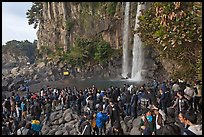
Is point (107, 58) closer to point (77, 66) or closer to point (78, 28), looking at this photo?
point (77, 66)

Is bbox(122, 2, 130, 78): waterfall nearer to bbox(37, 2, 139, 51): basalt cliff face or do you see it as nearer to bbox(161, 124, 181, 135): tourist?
bbox(37, 2, 139, 51): basalt cliff face

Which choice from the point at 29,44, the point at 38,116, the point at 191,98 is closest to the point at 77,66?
the point at 38,116

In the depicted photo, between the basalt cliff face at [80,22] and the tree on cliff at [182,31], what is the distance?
26.1 m

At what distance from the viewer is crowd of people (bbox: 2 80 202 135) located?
327 inches

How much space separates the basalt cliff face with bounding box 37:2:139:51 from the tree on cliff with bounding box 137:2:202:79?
85.8 feet

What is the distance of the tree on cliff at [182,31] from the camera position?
14058mm

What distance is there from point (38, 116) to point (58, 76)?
2994cm

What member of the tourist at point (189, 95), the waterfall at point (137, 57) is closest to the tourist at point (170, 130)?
the tourist at point (189, 95)

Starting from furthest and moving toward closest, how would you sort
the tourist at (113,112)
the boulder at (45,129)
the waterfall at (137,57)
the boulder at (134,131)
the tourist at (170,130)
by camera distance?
the waterfall at (137,57) < the boulder at (45,129) < the boulder at (134,131) < the tourist at (113,112) < the tourist at (170,130)

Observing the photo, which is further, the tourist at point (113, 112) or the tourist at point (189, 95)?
the tourist at point (189, 95)

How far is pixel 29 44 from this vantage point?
9131cm

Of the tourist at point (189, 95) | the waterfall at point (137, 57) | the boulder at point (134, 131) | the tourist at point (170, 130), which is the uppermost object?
the waterfall at point (137, 57)

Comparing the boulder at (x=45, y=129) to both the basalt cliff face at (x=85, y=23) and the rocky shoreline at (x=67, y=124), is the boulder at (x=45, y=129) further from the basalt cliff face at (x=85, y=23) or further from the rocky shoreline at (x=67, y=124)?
the basalt cliff face at (x=85, y=23)

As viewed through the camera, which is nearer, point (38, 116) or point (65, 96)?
point (38, 116)
